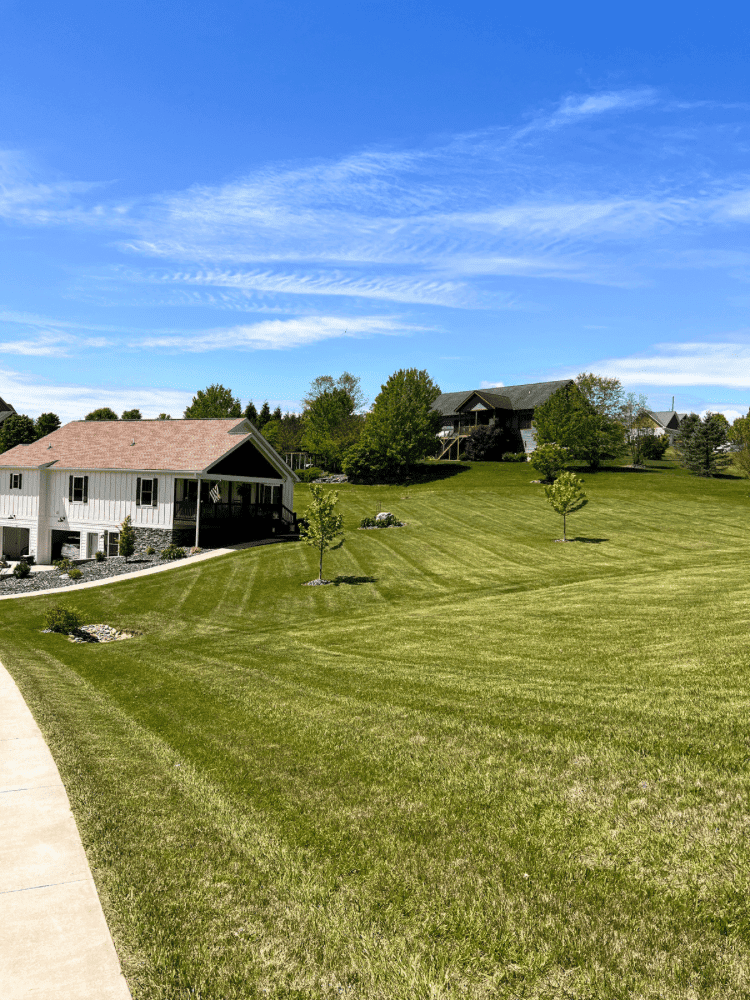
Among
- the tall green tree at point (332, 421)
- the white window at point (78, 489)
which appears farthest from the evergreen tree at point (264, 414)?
the white window at point (78, 489)

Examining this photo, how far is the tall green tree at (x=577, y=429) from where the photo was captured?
66688 millimetres

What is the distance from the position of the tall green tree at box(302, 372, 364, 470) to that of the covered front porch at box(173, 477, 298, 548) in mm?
34977

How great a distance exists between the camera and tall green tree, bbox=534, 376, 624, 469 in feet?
219

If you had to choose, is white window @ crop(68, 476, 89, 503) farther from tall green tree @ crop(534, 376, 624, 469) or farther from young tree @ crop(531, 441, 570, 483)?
tall green tree @ crop(534, 376, 624, 469)

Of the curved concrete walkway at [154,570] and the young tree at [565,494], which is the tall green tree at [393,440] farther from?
the young tree at [565,494]

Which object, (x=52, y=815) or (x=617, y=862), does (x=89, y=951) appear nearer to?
(x=52, y=815)

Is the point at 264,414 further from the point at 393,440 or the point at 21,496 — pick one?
the point at 21,496

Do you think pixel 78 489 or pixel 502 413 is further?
pixel 502 413

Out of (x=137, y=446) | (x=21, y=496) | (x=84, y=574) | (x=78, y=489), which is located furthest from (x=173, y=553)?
(x=21, y=496)

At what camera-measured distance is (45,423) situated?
81312 mm

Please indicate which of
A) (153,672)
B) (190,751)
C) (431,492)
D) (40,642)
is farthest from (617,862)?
(431,492)

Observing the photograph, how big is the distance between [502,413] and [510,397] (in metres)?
3.99

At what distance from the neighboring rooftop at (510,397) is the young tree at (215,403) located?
2633 cm

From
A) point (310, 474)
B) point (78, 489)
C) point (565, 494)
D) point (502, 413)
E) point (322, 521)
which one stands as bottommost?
point (322, 521)
